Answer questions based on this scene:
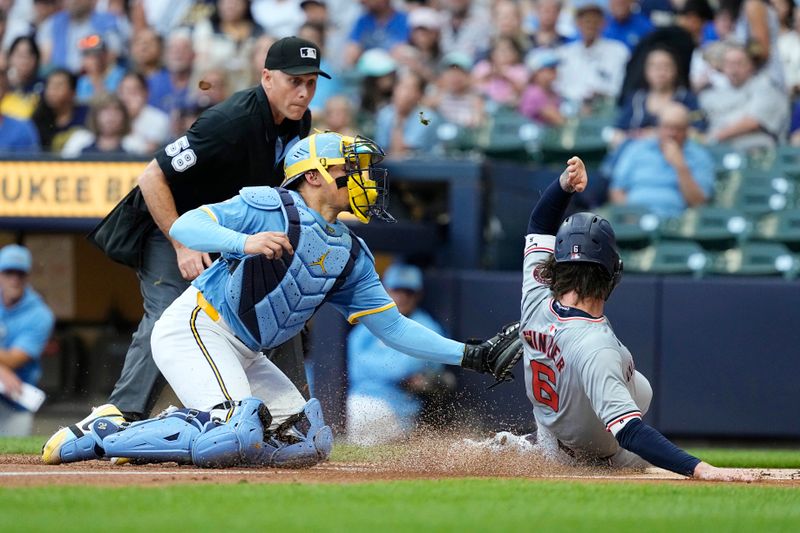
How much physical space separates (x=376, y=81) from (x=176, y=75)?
70.2 inches

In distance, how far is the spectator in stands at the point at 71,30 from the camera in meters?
12.4

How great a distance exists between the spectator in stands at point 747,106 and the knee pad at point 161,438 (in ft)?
20.7

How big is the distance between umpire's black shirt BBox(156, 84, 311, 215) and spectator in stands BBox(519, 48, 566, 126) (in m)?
5.32

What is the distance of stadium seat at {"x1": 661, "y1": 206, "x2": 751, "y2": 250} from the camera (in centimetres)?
973

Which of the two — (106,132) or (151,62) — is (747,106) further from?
(151,62)

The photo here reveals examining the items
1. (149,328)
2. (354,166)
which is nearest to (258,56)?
(149,328)

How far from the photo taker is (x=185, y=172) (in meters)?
5.63

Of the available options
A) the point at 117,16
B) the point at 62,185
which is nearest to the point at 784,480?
the point at 62,185

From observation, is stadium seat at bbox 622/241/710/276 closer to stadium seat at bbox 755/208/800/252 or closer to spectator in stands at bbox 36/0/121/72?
stadium seat at bbox 755/208/800/252

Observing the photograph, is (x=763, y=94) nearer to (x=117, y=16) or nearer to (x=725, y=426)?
(x=725, y=426)

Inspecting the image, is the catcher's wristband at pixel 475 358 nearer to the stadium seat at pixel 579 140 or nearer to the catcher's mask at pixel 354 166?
the catcher's mask at pixel 354 166

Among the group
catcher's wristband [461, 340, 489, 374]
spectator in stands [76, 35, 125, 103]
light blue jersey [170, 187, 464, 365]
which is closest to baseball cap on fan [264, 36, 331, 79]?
light blue jersey [170, 187, 464, 365]

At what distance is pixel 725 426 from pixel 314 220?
499 centimetres

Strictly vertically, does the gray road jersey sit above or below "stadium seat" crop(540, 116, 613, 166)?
below
